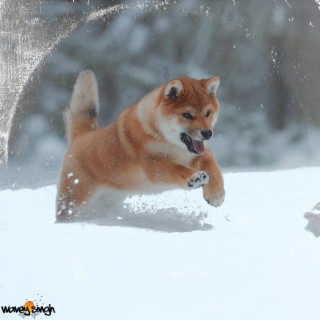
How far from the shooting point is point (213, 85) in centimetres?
160

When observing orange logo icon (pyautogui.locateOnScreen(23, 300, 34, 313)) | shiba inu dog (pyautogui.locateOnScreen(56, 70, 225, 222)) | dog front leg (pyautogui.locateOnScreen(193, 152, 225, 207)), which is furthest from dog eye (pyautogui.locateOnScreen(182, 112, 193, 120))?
orange logo icon (pyautogui.locateOnScreen(23, 300, 34, 313))

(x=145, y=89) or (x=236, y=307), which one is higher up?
(x=145, y=89)

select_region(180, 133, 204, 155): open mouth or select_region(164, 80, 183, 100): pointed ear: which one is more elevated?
select_region(164, 80, 183, 100): pointed ear

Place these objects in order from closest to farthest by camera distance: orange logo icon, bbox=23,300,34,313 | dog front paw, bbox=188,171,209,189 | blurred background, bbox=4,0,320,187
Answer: orange logo icon, bbox=23,300,34,313
dog front paw, bbox=188,171,209,189
blurred background, bbox=4,0,320,187

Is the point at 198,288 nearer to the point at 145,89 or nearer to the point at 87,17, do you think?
the point at 145,89

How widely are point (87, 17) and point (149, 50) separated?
19 cm

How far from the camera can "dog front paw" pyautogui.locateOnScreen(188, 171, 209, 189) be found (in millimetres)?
1498

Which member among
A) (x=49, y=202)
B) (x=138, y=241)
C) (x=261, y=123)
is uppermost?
(x=261, y=123)

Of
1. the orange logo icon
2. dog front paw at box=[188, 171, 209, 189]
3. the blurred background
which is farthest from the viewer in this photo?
the blurred background

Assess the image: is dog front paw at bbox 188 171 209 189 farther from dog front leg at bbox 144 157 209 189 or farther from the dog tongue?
the dog tongue

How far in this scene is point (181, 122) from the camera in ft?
5.17

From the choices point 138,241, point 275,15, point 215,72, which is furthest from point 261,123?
point 138,241

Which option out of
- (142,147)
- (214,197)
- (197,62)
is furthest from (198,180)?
(197,62)

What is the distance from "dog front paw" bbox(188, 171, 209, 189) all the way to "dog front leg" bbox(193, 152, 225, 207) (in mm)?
71
